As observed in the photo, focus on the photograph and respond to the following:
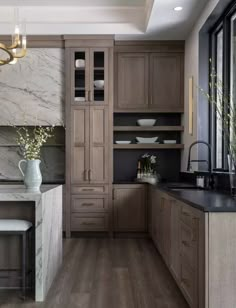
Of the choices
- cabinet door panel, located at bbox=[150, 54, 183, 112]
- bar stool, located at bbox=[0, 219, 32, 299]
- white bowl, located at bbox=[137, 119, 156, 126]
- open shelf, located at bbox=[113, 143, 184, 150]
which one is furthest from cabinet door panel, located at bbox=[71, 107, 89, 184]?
bar stool, located at bbox=[0, 219, 32, 299]

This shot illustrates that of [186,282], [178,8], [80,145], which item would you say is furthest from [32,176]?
[178,8]

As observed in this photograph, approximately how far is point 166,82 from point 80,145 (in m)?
1.61

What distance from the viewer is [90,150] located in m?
5.31

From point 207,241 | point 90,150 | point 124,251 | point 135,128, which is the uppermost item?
Answer: point 135,128

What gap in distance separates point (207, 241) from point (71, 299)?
1.30 m

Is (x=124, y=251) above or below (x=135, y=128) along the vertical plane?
below

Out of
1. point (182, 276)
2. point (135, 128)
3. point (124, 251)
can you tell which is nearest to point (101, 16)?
point (135, 128)

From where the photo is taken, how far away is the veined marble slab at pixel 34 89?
5297mm

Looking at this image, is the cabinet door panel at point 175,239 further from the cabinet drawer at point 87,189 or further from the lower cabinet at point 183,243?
the cabinet drawer at point 87,189

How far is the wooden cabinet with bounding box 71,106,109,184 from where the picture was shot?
17.4 ft

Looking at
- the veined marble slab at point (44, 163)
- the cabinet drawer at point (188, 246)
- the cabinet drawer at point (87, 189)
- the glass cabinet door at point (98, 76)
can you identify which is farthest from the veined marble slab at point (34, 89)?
the cabinet drawer at point (188, 246)

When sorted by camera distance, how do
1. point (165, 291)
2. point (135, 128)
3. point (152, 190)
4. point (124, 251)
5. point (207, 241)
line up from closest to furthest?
point (207, 241), point (165, 291), point (124, 251), point (152, 190), point (135, 128)

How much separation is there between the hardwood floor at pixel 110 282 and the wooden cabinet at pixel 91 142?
1.08m

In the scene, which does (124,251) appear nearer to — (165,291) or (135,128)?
(165,291)
